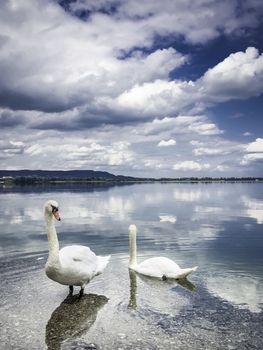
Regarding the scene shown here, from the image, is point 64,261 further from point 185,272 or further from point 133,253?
point 133,253

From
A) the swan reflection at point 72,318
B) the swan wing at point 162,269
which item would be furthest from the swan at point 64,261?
the swan wing at point 162,269

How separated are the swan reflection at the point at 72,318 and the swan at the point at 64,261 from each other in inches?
19.0

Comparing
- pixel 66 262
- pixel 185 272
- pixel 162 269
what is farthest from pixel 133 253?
pixel 66 262

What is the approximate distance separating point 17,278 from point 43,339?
6.06 metres

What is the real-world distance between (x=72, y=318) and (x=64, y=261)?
172 cm

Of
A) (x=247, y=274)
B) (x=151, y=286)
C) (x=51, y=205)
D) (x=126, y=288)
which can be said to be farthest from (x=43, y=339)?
(x=247, y=274)

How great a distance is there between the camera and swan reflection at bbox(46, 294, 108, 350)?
34.2ft

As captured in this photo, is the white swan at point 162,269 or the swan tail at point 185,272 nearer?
the swan tail at point 185,272

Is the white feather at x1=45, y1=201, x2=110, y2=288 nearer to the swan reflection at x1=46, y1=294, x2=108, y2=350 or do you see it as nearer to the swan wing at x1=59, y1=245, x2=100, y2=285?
the swan wing at x1=59, y1=245, x2=100, y2=285

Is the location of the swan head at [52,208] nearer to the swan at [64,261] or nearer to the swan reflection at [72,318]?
the swan at [64,261]

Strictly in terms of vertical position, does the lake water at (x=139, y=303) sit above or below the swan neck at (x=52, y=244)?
below

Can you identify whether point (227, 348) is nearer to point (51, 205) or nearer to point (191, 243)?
point (51, 205)

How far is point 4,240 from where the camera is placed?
26.6m

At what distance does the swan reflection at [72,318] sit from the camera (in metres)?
10.4
